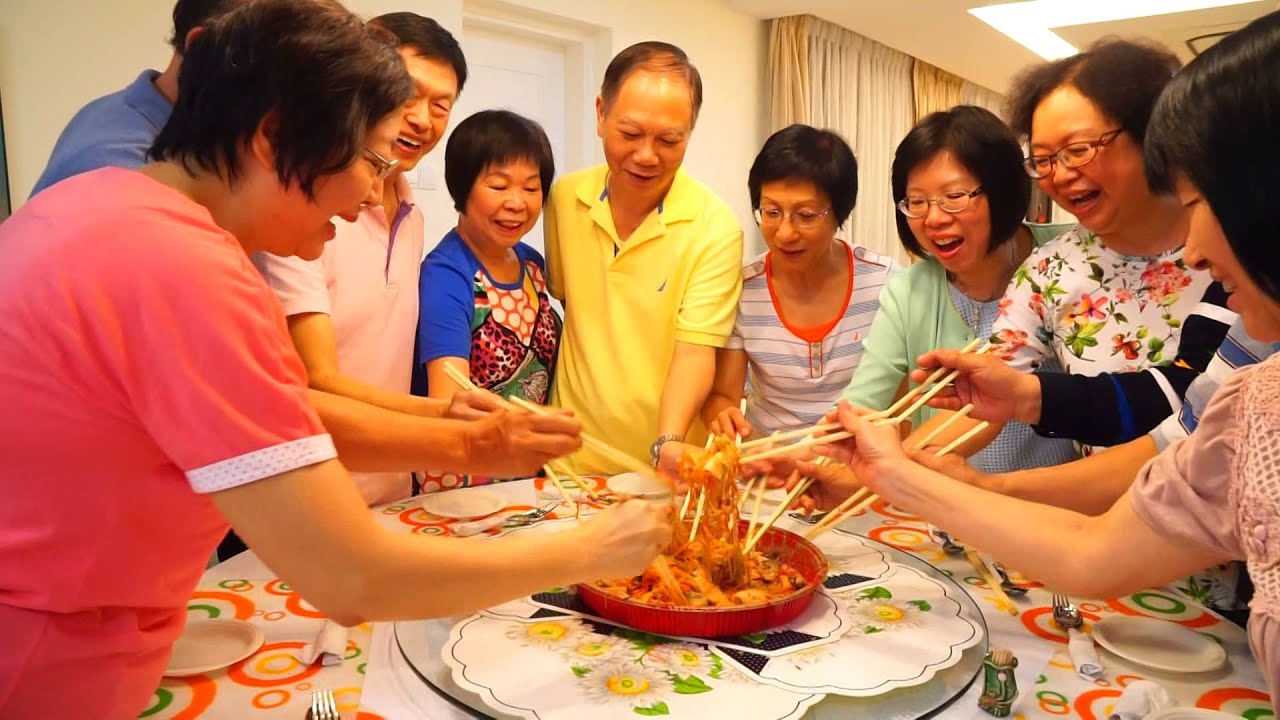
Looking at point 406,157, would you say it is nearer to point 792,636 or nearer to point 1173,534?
point 792,636

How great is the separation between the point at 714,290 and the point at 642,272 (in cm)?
20

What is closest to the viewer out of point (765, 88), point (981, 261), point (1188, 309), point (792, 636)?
point (792, 636)

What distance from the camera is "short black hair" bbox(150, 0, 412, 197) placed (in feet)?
3.16

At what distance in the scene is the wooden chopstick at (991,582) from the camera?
1388 millimetres

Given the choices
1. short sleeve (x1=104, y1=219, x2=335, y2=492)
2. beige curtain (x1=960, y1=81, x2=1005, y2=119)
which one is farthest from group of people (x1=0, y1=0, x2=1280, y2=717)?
beige curtain (x1=960, y1=81, x2=1005, y2=119)

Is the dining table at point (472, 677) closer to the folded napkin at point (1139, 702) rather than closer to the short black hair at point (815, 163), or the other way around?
the folded napkin at point (1139, 702)

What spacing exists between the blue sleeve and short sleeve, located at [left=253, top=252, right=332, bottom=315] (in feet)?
1.29

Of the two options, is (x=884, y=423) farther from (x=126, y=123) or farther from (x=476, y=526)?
(x=126, y=123)

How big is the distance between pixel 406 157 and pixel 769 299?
3.38ft

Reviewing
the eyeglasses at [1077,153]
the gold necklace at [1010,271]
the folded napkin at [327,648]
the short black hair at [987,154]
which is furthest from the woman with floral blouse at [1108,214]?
the folded napkin at [327,648]

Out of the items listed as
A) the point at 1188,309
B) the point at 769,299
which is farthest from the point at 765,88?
the point at 1188,309

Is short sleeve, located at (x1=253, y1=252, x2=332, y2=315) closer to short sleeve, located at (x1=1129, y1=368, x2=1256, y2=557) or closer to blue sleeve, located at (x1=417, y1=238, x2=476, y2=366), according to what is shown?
blue sleeve, located at (x1=417, y1=238, x2=476, y2=366)

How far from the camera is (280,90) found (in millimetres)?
966

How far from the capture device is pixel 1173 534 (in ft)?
3.50
